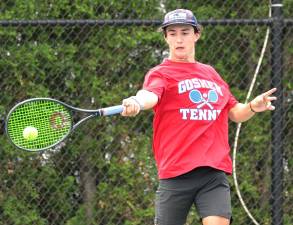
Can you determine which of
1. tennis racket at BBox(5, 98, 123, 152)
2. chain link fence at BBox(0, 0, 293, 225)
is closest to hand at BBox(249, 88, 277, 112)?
tennis racket at BBox(5, 98, 123, 152)

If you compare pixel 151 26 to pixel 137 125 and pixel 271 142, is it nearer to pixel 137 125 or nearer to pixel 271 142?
pixel 137 125

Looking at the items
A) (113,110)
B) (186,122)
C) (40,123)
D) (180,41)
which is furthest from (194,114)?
(40,123)

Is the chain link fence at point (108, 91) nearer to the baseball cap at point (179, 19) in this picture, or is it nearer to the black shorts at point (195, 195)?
the baseball cap at point (179, 19)

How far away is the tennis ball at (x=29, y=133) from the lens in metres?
4.18

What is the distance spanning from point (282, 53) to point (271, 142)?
0.65 m

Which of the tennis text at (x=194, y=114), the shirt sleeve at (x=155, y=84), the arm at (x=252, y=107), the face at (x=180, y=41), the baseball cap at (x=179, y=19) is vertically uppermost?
the baseball cap at (x=179, y=19)

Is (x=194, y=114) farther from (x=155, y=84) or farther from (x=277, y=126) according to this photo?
(x=277, y=126)

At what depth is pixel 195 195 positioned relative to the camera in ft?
13.8

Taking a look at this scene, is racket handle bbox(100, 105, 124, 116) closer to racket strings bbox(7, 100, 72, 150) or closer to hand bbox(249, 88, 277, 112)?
racket strings bbox(7, 100, 72, 150)

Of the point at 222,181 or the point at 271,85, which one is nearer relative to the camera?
the point at 222,181

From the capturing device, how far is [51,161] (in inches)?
216

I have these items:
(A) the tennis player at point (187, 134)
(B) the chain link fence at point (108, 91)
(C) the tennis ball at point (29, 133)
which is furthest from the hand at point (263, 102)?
(B) the chain link fence at point (108, 91)

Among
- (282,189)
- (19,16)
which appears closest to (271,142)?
(282,189)

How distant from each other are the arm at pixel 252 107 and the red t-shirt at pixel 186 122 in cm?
15
